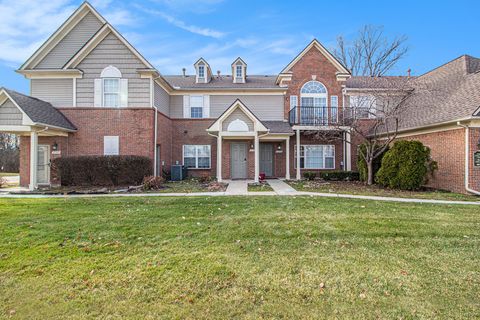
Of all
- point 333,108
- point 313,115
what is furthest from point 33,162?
point 333,108

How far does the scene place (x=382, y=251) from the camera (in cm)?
473

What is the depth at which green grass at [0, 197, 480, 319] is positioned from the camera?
3.03m

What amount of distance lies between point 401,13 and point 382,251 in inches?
816

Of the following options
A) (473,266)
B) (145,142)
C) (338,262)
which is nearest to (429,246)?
(473,266)

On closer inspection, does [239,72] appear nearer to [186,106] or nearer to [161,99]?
[186,106]

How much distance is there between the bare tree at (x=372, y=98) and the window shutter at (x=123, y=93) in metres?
11.4

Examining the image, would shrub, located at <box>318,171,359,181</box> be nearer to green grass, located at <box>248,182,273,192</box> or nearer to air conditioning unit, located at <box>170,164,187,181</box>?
green grass, located at <box>248,182,273,192</box>

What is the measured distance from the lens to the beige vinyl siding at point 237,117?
50.4 feet

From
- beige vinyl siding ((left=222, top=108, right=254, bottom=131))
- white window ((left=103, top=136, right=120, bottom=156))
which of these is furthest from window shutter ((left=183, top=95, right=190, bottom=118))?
white window ((left=103, top=136, right=120, bottom=156))

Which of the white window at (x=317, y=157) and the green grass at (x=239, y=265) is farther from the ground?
the white window at (x=317, y=157)

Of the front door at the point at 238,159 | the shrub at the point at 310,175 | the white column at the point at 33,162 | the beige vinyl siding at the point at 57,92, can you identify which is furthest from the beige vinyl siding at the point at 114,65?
the shrub at the point at 310,175

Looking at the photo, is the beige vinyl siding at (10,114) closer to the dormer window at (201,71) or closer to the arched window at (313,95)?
the dormer window at (201,71)

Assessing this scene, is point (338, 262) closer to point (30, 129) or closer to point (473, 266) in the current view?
point (473, 266)

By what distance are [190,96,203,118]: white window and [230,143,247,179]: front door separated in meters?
3.37
